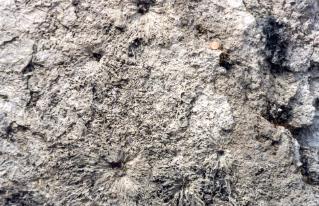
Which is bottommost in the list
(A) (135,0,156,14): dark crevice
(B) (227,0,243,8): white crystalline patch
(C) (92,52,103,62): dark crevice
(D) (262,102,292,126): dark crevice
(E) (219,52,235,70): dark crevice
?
(D) (262,102,292,126): dark crevice

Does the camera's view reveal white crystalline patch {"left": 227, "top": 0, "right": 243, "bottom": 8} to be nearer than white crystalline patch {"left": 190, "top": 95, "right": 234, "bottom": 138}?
No

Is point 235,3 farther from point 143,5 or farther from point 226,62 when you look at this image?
point 143,5

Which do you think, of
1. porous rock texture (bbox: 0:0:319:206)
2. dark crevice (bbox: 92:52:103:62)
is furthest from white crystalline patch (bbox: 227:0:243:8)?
dark crevice (bbox: 92:52:103:62)

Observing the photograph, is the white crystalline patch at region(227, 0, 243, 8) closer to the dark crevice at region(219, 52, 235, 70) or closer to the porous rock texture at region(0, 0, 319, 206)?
the porous rock texture at region(0, 0, 319, 206)

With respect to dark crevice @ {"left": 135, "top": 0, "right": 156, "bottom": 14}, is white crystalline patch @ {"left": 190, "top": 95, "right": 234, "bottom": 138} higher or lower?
lower

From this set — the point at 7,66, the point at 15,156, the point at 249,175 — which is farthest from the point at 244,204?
the point at 7,66

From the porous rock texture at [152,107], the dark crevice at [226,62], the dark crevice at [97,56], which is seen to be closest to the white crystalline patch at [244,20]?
the porous rock texture at [152,107]

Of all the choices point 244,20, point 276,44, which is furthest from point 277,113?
point 244,20

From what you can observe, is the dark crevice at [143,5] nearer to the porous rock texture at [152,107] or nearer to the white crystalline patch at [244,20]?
the porous rock texture at [152,107]
